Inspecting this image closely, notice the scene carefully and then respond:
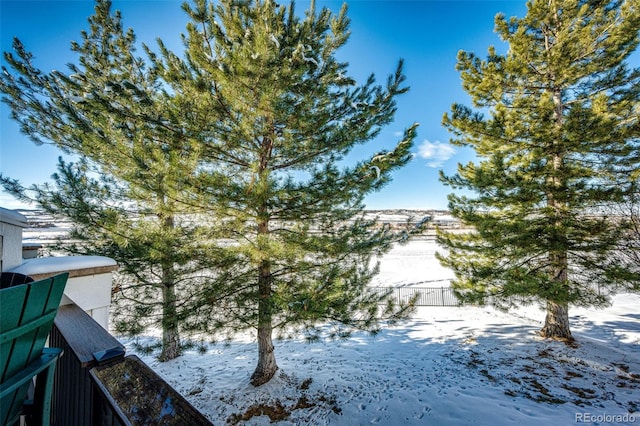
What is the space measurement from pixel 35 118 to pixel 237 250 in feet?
18.1

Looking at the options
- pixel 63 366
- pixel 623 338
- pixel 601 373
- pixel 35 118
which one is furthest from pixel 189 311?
pixel 623 338

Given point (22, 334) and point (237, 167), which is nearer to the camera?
point (22, 334)

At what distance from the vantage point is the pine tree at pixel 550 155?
5336 mm

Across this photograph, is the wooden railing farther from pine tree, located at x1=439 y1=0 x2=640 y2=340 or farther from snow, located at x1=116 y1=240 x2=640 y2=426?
pine tree, located at x1=439 y1=0 x2=640 y2=340

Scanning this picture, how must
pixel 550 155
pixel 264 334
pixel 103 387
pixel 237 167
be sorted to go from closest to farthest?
pixel 103 387 → pixel 264 334 → pixel 237 167 → pixel 550 155

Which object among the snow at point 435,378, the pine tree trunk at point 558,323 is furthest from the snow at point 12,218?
the pine tree trunk at point 558,323

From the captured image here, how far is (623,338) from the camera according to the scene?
713cm

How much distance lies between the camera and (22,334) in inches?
27.4

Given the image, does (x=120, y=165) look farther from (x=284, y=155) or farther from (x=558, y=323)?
(x=558, y=323)

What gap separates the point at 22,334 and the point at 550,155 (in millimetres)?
8638

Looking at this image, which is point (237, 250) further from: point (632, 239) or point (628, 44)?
A: point (628, 44)

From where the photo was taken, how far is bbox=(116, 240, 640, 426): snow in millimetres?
4395

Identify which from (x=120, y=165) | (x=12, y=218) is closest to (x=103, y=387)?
(x=12, y=218)

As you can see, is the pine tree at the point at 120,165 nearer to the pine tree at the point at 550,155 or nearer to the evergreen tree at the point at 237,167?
the evergreen tree at the point at 237,167
